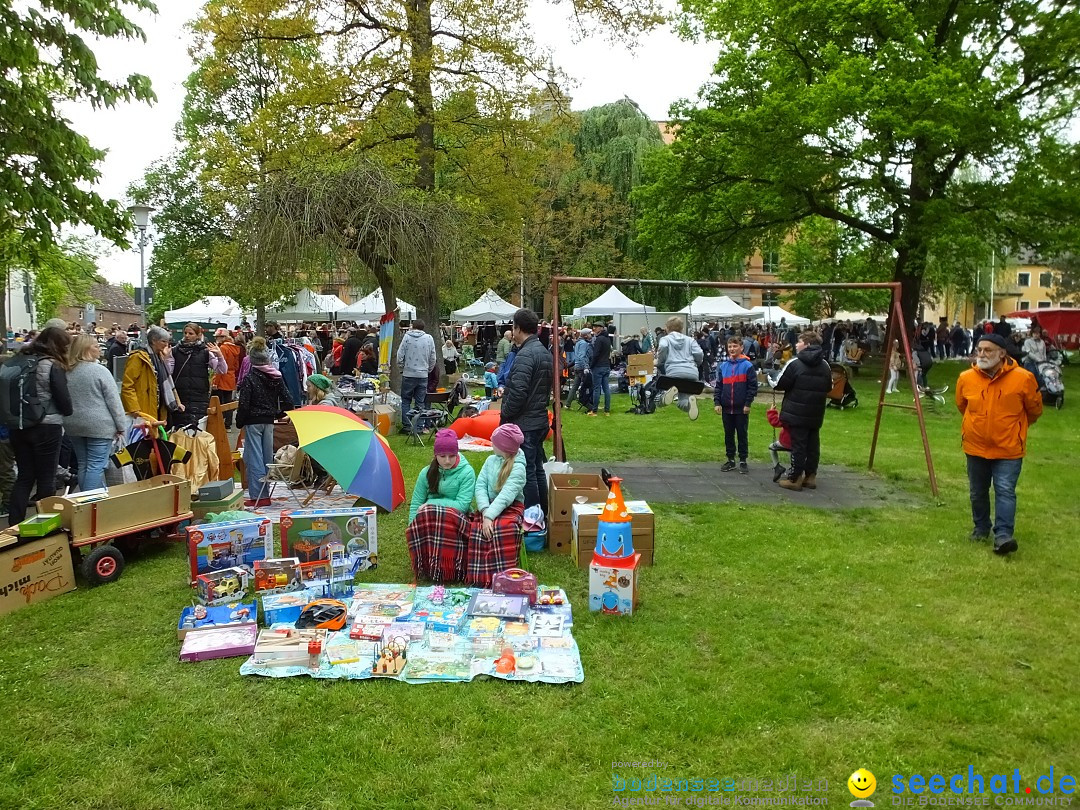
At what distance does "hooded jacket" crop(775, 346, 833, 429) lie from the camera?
7797mm

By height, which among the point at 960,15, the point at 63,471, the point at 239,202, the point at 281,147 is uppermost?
the point at 960,15

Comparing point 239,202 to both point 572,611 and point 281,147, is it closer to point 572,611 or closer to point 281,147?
point 281,147

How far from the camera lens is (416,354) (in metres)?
11.2

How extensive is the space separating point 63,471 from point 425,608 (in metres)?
4.29

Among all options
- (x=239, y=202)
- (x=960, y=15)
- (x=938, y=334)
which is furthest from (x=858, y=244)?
(x=239, y=202)

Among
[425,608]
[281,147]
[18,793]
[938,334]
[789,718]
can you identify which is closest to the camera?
[18,793]

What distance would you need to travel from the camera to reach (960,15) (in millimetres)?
20516

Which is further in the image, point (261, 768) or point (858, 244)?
point (858, 244)

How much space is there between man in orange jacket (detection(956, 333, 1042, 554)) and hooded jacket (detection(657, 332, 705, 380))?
4.50 meters

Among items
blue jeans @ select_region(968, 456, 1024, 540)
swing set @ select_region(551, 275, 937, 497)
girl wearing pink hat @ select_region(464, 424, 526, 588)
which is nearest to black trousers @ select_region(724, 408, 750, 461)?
swing set @ select_region(551, 275, 937, 497)

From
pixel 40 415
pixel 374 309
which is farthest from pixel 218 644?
pixel 374 309

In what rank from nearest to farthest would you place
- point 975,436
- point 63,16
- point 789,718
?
point 789,718 < point 975,436 < point 63,16

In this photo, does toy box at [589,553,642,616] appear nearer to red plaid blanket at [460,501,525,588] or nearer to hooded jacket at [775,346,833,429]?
red plaid blanket at [460,501,525,588]

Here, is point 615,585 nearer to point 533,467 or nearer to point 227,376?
point 533,467
